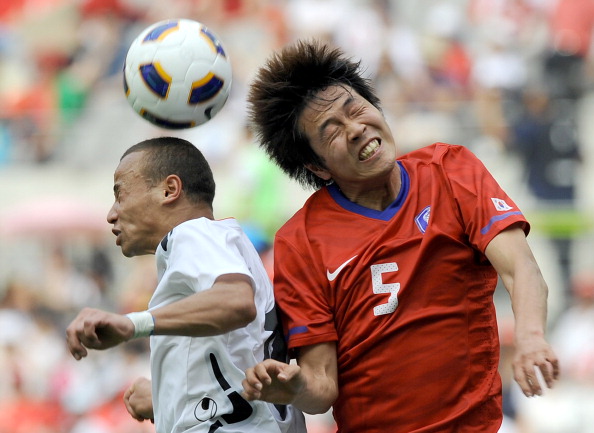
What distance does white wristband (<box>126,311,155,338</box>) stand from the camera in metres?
3.40

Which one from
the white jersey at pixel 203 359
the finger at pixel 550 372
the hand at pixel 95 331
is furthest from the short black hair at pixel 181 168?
the finger at pixel 550 372

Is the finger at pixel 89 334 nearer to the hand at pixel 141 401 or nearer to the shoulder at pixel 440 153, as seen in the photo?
the hand at pixel 141 401

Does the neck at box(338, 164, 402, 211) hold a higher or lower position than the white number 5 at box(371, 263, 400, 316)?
higher

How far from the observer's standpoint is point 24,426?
34.6ft

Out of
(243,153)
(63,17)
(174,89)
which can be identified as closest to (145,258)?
(243,153)

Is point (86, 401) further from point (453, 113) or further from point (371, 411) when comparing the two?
point (371, 411)

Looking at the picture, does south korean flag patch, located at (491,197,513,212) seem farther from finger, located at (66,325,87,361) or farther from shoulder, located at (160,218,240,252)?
finger, located at (66,325,87,361)

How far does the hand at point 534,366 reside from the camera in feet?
11.1

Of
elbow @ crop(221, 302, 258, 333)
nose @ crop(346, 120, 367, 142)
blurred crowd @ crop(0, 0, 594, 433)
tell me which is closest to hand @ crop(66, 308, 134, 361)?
elbow @ crop(221, 302, 258, 333)

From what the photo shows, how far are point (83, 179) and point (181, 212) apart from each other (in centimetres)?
897

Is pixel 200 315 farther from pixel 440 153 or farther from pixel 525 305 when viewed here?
pixel 440 153

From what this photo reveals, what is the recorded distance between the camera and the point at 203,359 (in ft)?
12.9

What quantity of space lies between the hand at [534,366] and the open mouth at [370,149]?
3.38 ft

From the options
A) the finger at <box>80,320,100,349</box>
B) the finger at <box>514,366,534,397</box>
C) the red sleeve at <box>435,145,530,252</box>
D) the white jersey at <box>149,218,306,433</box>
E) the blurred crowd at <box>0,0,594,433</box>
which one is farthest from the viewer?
the blurred crowd at <box>0,0,594,433</box>
